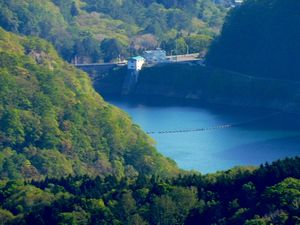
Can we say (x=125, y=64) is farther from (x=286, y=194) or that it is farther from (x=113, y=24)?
(x=286, y=194)

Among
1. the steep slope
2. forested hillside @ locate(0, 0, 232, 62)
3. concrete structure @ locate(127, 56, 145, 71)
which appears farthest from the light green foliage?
forested hillside @ locate(0, 0, 232, 62)

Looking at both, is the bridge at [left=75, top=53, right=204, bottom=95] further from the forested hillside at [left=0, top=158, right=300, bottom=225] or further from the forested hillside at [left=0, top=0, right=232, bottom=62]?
the forested hillside at [left=0, top=158, right=300, bottom=225]

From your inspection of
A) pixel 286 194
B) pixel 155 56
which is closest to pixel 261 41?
pixel 155 56

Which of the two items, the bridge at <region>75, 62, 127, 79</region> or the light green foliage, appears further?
the bridge at <region>75, 62, 127, 79</region>

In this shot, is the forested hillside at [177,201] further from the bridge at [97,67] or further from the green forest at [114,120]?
the bridge at [97,67]

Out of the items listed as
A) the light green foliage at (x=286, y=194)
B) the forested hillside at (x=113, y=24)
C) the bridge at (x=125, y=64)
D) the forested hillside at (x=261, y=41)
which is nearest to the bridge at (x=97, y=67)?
the bridge at (x=125, y=64)
